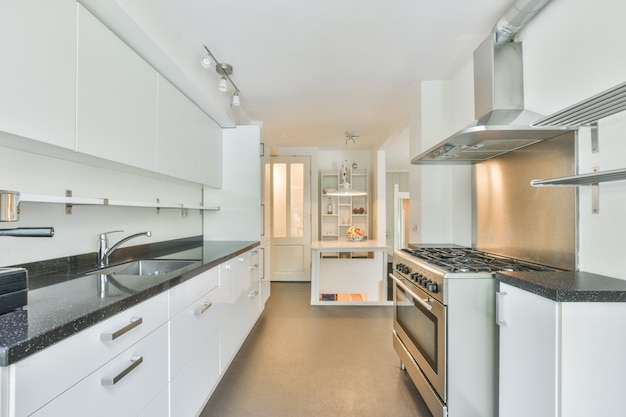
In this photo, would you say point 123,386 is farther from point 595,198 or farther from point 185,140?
point 595,198

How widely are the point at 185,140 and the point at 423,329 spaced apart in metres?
→ 2.14

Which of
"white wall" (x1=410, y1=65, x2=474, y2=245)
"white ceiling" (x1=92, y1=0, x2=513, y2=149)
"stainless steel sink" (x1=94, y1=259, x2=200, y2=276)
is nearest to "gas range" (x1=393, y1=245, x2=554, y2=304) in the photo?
"white wall" (x1=410, y1=65, x2=474, y2=245)

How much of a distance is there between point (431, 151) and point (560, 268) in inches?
40.1

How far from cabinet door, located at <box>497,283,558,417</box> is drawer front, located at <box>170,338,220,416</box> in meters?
1.53

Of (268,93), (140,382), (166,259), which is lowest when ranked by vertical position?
(140,382)

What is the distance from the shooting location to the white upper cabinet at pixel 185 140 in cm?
193

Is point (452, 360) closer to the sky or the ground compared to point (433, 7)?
closer to the ground

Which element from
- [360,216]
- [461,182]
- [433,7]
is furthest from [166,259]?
[360,216]

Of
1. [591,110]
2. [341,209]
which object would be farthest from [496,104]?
[341,209]

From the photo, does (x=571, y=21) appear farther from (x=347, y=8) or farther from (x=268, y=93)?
(x=268, y=93)

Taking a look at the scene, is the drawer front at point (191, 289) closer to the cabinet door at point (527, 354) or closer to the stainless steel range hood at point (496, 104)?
the cabinet door at point (527, 354)

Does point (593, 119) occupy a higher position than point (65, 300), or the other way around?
point (593, 119)

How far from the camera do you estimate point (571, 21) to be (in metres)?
1.50

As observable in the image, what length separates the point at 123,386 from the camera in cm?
98
